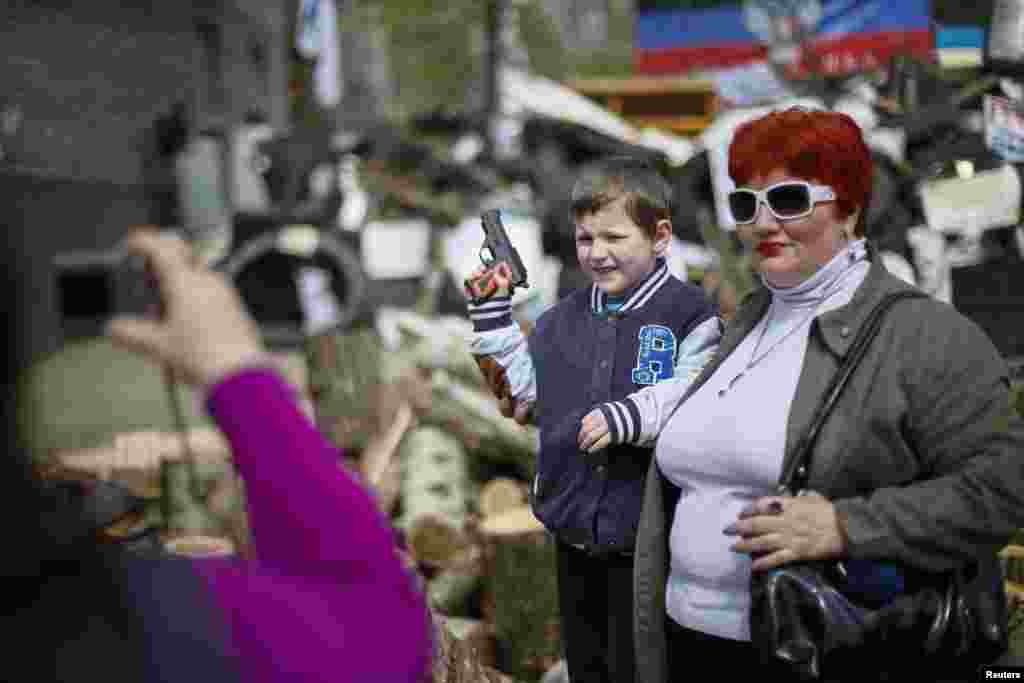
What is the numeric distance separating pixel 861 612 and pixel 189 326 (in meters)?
1.24

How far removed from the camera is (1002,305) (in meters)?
3.80

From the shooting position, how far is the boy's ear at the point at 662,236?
7.80ft

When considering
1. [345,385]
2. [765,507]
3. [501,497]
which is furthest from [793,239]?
[345,385]

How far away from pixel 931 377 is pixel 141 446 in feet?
18.2

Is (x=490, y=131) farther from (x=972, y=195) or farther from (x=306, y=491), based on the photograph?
(x=306, y=491)

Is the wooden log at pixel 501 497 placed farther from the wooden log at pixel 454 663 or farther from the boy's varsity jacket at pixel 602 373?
the boy's varsity jacket at pixel 602 373

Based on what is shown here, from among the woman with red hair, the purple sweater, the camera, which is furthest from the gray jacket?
the camera

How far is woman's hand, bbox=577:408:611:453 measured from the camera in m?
2.21

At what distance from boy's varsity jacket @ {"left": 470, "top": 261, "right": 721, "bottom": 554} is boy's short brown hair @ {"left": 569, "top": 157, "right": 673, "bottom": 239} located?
0.41 ft

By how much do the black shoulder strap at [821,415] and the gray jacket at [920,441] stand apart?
1cm

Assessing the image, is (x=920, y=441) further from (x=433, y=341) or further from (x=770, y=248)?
(x=433, y=341)

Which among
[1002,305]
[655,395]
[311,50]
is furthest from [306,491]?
[311,50]

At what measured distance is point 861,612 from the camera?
1869 mm

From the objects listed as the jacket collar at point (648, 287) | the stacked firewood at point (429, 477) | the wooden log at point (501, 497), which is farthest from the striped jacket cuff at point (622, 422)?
the wooden log at point (501, 497)
